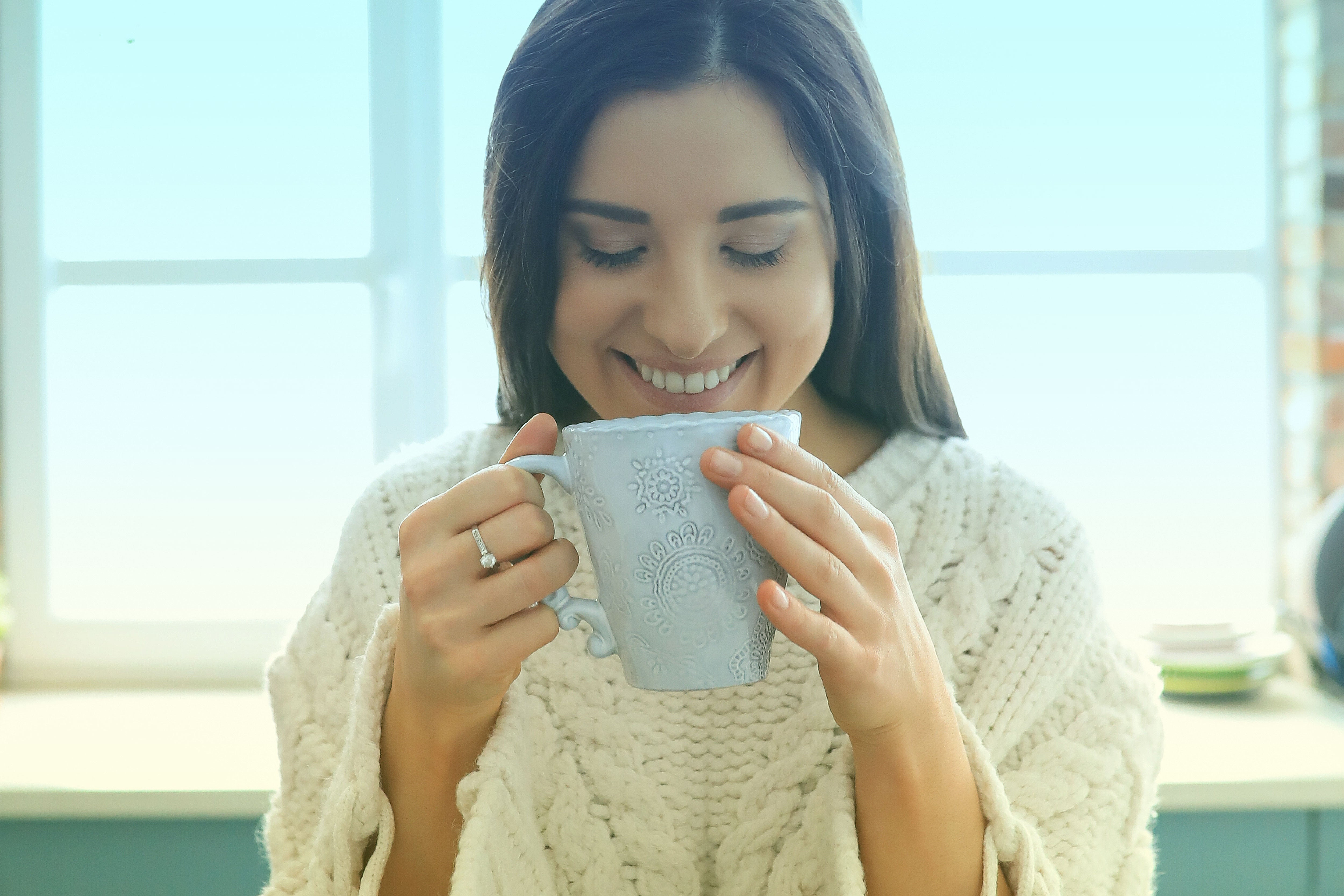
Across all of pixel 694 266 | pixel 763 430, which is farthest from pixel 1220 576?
pixel 763 430

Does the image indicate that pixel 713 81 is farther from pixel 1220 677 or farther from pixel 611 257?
pixel 1220 677

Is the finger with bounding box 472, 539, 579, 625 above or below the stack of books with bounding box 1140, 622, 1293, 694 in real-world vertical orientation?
above

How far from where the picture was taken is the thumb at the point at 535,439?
67 cm

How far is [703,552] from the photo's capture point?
575mm

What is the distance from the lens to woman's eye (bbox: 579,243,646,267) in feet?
2.77

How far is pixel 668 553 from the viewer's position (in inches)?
22.5

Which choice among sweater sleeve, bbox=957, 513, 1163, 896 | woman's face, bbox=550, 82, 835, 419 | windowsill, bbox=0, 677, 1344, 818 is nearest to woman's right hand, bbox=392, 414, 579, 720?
woman's face, bbox=550, 82, 835, 419

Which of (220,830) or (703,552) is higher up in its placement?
(703,552)

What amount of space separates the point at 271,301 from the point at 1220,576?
1.79 m

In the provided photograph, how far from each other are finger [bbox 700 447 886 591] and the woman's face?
0.27m

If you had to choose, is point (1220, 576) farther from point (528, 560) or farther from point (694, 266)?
point (528, 560)

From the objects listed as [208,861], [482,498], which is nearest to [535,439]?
[482,498]

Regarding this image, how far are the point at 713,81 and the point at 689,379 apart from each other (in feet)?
0.79

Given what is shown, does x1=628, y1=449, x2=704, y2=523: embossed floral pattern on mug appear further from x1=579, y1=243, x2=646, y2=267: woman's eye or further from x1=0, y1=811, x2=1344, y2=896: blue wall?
x1=0, y1=811, x2=1344, y2=896: blue wall
